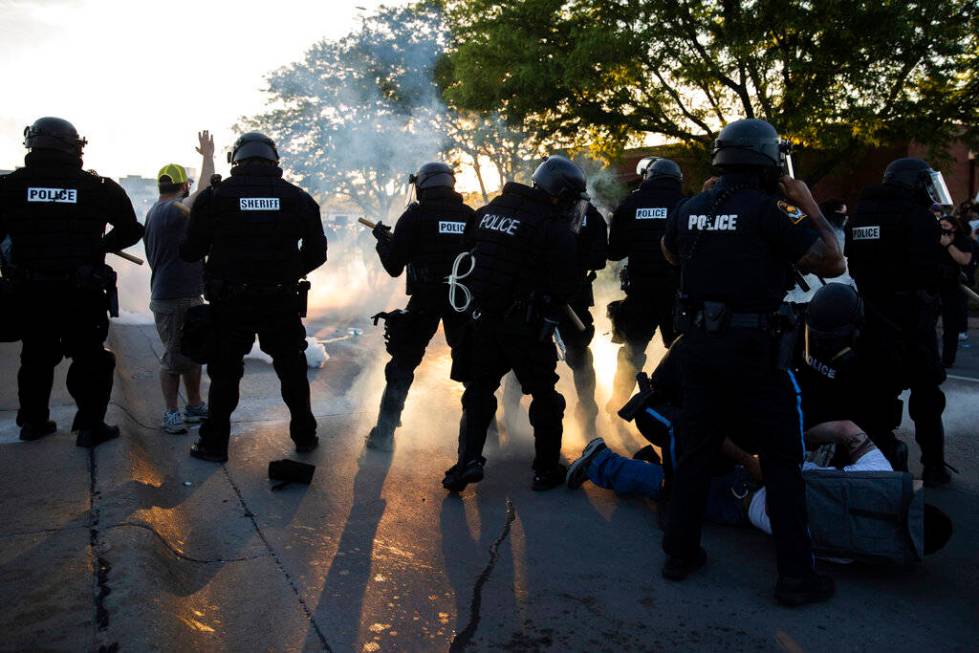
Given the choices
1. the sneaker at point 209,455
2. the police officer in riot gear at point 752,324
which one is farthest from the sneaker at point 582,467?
the sneaker at point 209,455

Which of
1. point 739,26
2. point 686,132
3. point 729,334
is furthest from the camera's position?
point 686,132

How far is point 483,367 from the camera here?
456cm

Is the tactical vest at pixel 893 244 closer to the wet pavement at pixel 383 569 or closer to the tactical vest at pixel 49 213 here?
the wet pavement at pixel 383 569

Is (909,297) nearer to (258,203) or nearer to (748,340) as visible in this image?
(748,340)

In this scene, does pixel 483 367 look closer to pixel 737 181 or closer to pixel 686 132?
pixel 737 181

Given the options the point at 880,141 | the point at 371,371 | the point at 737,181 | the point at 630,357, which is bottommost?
the point at 371,371

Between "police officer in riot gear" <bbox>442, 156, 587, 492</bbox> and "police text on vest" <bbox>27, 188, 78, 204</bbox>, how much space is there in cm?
230

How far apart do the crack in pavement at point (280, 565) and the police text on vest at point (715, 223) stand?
2.11 metres

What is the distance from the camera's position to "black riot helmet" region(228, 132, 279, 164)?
15.9ft

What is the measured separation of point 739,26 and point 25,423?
12.6 meters

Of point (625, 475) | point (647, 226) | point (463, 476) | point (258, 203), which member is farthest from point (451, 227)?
point (625, 475)

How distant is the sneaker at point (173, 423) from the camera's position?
5.67 m

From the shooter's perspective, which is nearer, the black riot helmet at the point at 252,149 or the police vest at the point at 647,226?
the black riot helmet at the point at 252,149

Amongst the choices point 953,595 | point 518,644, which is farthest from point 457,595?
point 953,595
